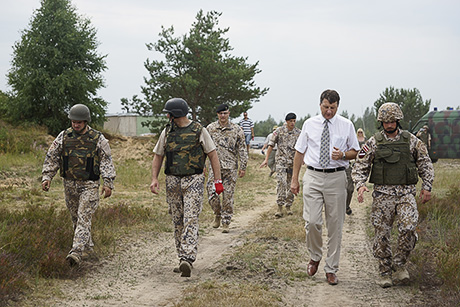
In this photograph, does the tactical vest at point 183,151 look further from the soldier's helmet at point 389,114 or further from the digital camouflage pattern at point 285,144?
the digital camouflage pattern at point 285,144

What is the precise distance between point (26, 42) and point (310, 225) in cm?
3021

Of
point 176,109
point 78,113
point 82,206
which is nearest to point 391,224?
point 176,109

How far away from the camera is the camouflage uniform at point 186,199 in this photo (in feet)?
23.0

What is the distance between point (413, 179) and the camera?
21.5ft

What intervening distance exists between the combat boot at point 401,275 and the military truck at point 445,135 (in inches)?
642

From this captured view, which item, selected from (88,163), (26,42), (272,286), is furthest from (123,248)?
(26,42)

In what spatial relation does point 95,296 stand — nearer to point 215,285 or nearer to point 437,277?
point 215,285

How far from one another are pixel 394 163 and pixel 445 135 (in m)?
16.8

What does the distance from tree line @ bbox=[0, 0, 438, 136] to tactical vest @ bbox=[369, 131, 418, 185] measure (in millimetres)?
27799

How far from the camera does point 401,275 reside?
6.75 m

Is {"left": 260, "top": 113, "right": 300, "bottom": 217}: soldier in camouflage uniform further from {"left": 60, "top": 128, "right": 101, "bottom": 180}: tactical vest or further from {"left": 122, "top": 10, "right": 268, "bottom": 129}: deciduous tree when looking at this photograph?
{"left": 122, "top": 10, "right": 268, "bottom": 129}: deciduous tree

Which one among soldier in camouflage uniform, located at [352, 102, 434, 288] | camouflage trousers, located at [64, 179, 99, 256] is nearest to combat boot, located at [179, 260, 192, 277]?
camouflage trousers, located at [64, 179, 99, 256]

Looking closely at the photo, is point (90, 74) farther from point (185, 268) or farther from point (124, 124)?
point (185, 268)

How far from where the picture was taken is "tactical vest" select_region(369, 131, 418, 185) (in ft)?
21.5
